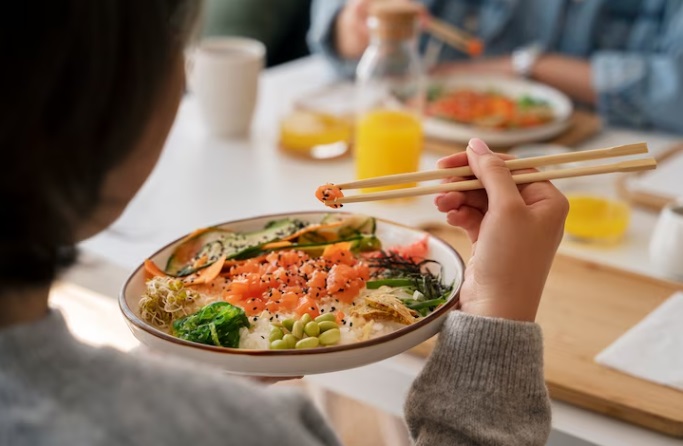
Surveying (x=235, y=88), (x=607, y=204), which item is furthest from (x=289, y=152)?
(x=607, y=204)

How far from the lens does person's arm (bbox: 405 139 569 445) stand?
0.87 meters

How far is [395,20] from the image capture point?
1.67 meters

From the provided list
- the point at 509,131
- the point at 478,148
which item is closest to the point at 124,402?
the point at 478,148

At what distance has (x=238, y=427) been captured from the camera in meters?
0.65

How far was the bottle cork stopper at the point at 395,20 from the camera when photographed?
1663 millimetres

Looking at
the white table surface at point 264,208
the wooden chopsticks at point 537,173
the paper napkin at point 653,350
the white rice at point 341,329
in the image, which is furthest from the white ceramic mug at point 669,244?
the white rice at point 341,329

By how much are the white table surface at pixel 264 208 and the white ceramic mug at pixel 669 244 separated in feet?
0.08

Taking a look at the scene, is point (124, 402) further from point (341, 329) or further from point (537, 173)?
point (537, 173)

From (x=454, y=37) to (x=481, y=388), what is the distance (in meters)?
1.51

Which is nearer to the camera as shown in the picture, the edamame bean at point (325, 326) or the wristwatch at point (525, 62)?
the edamame bean at point (325, 326)

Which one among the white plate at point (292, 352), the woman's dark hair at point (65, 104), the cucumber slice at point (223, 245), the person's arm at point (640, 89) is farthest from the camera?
the person's arm at point (640, 89)

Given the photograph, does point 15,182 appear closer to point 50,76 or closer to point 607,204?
point 50,76

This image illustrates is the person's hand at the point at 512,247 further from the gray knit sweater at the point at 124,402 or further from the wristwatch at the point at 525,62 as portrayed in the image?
the wristwatch at the point at 525,62

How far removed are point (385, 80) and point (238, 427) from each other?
49.4 inches
